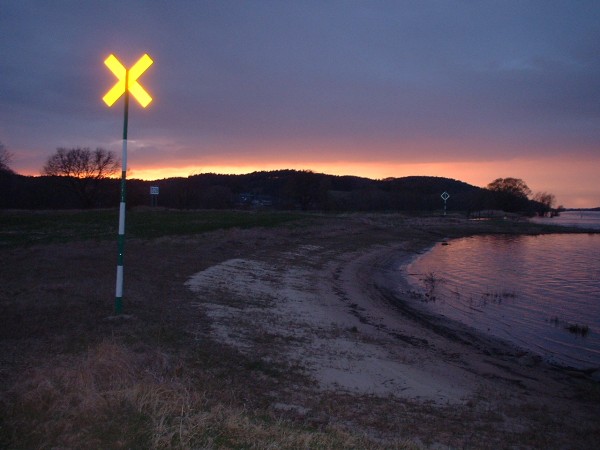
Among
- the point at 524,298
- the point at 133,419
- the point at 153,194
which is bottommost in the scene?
the point at 524,298

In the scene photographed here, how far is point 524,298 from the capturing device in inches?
743

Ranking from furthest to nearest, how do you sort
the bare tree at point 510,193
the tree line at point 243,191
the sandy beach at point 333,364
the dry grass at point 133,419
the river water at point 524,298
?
the bare tree at point 510,193 < the tree line at point 243,191 < the river water at point 524,298 < the sandy beach at point 333,364 < the dry grass at point 133,419

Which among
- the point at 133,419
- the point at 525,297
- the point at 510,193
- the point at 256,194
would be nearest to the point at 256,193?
the point at 256,194

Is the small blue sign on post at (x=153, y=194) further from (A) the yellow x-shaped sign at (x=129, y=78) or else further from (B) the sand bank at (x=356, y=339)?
(A) the yellow x-shaped sign at (x=129, y=78)

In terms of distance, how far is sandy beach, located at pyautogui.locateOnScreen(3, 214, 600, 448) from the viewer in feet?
19.4

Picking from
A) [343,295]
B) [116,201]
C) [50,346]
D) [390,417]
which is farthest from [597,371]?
[116,201]

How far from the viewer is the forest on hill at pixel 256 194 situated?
7525 centimetres

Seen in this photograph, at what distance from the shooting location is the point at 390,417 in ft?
20.3

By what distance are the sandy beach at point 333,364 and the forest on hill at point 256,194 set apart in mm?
54957

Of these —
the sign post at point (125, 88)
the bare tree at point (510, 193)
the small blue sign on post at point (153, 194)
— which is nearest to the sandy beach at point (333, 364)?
the sign post at point (125, 88)

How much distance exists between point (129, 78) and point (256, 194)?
4329 inches

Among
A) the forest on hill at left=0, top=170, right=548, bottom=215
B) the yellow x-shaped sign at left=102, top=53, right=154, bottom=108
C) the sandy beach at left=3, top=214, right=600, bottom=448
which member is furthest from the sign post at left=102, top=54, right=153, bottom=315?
the forest on hill at left=0, top=170, right=548, bottom=215

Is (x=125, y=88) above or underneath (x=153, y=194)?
above

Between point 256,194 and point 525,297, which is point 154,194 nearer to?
point 525,297
